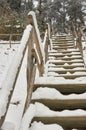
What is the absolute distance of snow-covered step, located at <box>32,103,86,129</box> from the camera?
282 centimetres

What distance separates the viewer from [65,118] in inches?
111

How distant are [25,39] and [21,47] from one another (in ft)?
0.94

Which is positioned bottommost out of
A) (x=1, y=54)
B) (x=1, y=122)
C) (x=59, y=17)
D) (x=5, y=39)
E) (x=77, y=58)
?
(x=59, y=17)

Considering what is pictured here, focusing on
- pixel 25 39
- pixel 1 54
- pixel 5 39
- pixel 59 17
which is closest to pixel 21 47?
pixel 25 39

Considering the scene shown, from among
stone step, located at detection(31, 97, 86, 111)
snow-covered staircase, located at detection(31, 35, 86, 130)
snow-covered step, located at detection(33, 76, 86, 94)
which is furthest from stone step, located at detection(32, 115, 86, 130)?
snow-covered step, located at detection(33, 76, 86, 94)

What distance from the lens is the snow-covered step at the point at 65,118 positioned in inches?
111

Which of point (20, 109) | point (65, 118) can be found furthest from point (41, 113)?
point (20, 109)

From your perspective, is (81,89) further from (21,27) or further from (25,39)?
(21,27)

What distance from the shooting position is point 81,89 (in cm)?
350

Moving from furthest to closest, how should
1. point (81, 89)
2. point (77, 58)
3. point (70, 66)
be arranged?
1. point (77, 58)
2. point (70, 66)
3. point (81, 89)

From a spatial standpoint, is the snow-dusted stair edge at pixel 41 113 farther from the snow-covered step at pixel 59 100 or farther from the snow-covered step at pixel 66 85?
the snow-covered step at pixel 66 85

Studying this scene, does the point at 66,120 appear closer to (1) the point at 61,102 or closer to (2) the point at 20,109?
(1) the point at 61,102

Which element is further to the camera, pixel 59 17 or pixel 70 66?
pixel 59 17

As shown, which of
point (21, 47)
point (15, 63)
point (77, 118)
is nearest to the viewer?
point (15, 63)
